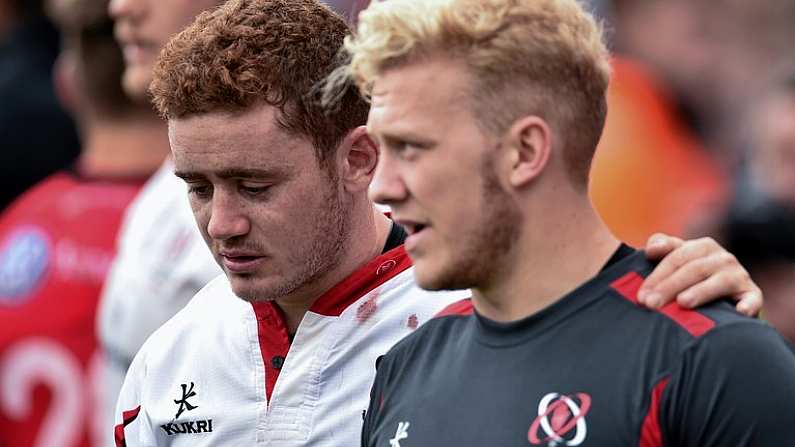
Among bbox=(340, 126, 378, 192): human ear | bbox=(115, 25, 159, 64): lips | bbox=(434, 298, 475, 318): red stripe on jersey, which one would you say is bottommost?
bbox=(434, 298, 475, 318): red stripe on jersey

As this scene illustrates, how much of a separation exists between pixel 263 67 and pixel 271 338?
64 cm

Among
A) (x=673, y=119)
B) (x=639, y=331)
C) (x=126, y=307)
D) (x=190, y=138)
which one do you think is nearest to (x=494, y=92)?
(x=639, y=331)

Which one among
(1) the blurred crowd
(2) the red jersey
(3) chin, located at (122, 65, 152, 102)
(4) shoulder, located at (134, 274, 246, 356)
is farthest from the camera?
(2) the red jersey

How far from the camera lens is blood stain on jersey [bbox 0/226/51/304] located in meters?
6.97

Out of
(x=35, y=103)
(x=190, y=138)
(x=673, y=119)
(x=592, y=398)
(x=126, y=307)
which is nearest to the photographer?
(x=592, y=398)

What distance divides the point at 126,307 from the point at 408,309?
2.27 m

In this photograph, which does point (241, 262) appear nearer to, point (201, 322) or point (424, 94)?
point (201, 322)

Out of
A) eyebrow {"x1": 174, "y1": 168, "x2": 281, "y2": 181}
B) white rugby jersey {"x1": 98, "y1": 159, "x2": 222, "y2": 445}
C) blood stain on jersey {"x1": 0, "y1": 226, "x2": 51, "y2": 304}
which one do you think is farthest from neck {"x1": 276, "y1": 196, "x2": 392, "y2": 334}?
blood stain on jersey {"x1": 0, "y1": 226, "x2": 51, "y2": 304}

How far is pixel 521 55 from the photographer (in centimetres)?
339

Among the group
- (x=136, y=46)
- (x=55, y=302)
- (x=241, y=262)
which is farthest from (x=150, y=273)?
(x=241, y=262)

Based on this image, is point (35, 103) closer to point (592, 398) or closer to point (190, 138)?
point (190, 138)

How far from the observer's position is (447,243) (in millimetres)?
3428

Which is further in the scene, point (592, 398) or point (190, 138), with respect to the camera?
point (190, 138)

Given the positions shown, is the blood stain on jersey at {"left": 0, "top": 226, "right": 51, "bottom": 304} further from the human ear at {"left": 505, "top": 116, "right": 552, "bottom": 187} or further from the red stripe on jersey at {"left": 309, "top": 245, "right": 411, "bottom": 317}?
the human ear at {"left": 505, "top": 116, "right": 552, "bottom": 187}
